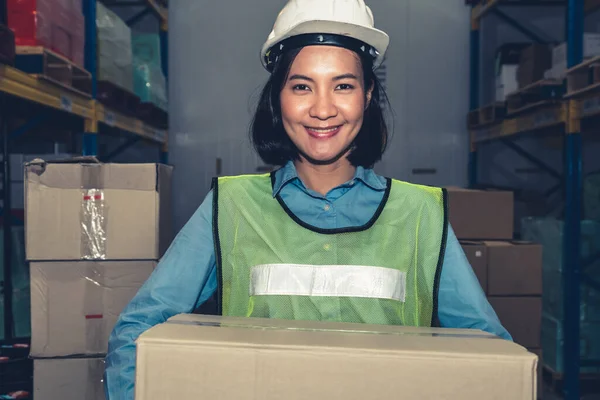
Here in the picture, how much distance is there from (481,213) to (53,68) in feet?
8.82

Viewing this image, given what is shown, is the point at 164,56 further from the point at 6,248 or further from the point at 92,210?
the point at 92,210

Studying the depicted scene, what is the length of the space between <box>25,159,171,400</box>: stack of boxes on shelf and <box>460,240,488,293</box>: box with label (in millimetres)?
1859

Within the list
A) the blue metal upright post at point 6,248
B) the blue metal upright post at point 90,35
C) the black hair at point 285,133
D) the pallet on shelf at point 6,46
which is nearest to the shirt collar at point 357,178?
the black hair at point 285,133

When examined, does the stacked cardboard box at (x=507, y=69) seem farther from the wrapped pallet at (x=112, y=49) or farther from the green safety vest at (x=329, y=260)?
the green safety vest at (x=329, y=260)

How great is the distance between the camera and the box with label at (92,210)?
92.5 inches

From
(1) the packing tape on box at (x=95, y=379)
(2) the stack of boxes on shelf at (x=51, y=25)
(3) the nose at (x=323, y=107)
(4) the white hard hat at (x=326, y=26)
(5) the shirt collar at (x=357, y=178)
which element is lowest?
(1) the packing tape on box at (x=95, y=379)

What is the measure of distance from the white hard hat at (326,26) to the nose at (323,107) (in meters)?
0.15

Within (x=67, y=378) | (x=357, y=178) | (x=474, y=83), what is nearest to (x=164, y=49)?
(x=474, y=83)

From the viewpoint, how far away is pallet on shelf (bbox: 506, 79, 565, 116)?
341 cm

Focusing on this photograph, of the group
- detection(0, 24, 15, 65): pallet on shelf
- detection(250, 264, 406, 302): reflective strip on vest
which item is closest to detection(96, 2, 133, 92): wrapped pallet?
detection(0, 24, 15, 65): pallet on shelf

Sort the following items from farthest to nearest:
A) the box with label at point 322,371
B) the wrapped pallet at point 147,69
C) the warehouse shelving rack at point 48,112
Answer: the wrapped pallet at point 147,69
the warehouse shelving rack at point 48,112
the box with label at point 322,371

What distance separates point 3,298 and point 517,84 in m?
4.45

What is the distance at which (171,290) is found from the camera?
1.23 m

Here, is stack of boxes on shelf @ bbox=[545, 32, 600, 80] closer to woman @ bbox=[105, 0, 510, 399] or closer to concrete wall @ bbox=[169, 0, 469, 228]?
concrete wall @ bbox=[169, 0, 469, 228]
